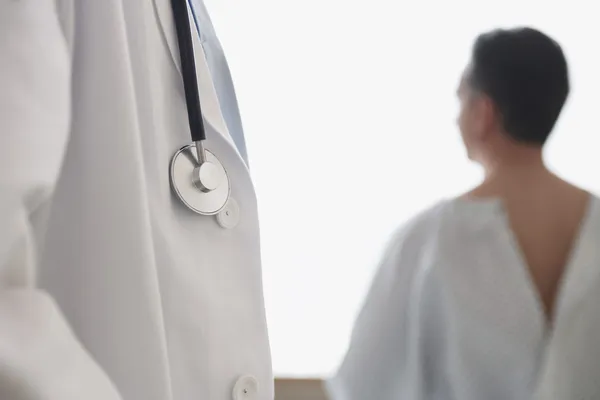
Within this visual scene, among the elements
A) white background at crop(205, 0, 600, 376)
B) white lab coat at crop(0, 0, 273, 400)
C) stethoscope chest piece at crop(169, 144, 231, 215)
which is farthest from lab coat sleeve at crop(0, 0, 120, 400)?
white background at crop(205, 0, 600, 376)

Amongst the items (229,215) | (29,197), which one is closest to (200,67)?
(229,215)

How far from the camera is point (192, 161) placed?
0.42 metres

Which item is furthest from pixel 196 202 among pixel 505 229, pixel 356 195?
pixel 356 195

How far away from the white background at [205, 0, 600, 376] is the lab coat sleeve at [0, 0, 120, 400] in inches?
42.0

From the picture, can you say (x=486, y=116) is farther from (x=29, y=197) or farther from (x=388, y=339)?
(x=29, y=197)

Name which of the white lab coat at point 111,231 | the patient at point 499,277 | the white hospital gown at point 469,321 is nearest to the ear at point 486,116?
the patient at point 499,277

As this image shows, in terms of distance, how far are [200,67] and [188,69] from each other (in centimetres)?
3

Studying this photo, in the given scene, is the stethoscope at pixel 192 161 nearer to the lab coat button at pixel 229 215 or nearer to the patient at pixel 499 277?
the lab coat button at pixel 229 215

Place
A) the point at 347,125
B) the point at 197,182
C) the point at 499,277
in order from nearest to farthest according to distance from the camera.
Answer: the point at 197,182 < the point at 499,277 < the point at 347,125

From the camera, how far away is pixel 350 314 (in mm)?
1315

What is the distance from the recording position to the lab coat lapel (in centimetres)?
42

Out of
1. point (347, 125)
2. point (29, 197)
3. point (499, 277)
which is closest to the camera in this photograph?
point (29, 197)

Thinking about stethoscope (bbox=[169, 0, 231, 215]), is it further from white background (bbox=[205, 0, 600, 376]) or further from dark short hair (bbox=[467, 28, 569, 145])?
white background (bbox=[205, 0, 600, 376])

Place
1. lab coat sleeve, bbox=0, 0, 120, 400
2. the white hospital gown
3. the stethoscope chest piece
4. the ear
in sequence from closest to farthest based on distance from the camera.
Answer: lab coat sleeve, bbox=0, 0, 120, 400, the stethoscope chest piece, the white hospital gown, the ear
